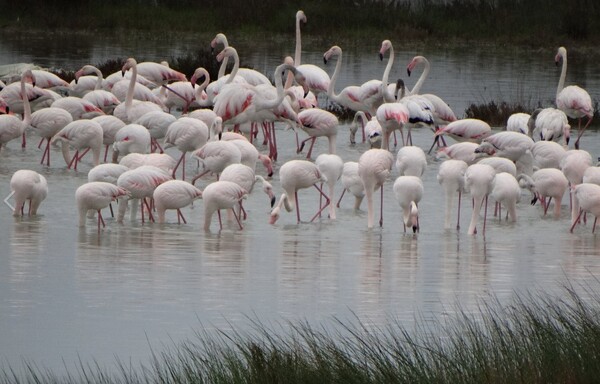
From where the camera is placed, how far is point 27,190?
10.0 meters

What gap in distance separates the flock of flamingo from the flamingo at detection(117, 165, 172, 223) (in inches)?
0.4

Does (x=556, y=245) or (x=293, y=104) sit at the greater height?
(x=293, y=104)

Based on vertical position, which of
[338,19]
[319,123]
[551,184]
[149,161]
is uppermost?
[338,19]

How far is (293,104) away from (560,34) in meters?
18.0

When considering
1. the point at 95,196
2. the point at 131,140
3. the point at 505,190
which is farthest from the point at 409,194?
the point at 131,140

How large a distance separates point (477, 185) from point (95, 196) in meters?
2.87

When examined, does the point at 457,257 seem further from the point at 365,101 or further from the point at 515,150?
the point at 365,101

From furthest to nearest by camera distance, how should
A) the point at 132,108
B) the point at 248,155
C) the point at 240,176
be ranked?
the point at 132,108 < the point at 248,155 < the point at 240,176

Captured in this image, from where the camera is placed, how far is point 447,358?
5.41m

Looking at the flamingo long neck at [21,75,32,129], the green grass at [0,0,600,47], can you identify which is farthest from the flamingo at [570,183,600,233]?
the green grass at [0,0,600,47]

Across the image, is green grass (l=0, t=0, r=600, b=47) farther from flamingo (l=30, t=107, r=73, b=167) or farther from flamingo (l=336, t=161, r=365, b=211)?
flamingo (l=336, t=161, r=365, b=211)

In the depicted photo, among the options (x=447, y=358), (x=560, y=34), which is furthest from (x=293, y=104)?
(x=560, y=34)

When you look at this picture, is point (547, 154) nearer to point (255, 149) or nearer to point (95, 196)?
point (255, 149)

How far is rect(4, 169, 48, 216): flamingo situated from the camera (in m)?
9.96
